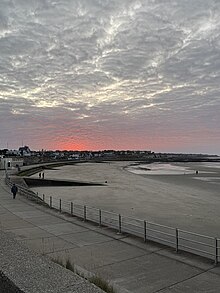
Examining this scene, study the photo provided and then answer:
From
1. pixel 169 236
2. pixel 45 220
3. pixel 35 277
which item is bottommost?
pixel 169 236

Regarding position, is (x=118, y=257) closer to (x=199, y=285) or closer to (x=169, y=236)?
(x=199, y=285)

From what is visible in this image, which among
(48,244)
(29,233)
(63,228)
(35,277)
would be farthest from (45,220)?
(35,277)

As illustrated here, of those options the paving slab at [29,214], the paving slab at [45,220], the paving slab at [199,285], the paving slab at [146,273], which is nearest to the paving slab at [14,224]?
the paving slab at [45,220]

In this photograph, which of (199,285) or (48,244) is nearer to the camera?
(199,285)

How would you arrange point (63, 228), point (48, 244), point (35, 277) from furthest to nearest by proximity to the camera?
point (63, 228) < point (48, 244) < point (35, 277)

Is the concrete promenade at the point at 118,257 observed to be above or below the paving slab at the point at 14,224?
above

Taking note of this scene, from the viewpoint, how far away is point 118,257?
30.6 feet

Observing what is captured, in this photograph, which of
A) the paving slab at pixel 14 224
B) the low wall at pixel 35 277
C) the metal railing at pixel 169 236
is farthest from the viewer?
the paving slab at pixel 14 224

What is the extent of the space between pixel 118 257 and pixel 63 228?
430 cm

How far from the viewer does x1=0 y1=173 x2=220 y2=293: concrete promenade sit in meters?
7.46

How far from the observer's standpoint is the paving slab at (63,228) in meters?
12.4

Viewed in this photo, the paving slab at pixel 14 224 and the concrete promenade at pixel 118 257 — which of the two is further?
the paving slab at pixel 14 224

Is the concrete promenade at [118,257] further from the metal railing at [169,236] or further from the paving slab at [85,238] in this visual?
the metal railing at [169,236]

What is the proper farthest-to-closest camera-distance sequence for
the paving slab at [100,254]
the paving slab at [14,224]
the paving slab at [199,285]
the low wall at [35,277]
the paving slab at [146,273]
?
the paving slab at [14,224] → the paving slab at [100,254] → the paving slab at [146,273] → the paving slab at [199,285] → the low wall at [35,277]
